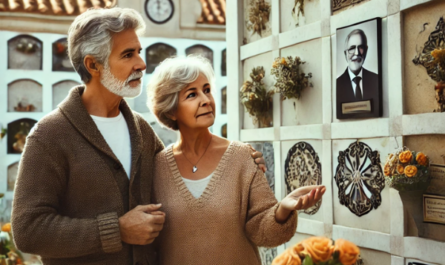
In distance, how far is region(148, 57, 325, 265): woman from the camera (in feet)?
7.94

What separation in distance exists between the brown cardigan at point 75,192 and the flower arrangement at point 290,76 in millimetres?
2133

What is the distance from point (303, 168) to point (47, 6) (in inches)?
312

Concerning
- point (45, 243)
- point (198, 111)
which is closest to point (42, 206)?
point (45, 243)

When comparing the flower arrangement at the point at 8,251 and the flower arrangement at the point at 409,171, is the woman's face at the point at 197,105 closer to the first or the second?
the flower arrangement at the point at 409,171

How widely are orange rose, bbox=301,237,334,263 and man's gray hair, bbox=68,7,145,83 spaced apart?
1225mm

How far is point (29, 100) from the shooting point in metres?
11.5

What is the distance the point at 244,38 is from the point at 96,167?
10.8ft

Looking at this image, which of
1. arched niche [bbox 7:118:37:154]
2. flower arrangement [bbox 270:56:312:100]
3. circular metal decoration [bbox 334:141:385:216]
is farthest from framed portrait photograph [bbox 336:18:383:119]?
arched niche [bbox 7:118:37:154]

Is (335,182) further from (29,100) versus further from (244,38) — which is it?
(29,100)

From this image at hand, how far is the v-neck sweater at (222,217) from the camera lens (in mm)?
2420

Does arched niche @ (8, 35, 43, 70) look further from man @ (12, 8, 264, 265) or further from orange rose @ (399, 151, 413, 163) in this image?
orange rose @ (399, 151, 413, 163)

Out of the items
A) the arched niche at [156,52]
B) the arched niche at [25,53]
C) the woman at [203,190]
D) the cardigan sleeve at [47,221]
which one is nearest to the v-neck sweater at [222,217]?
the woman at [203,190]

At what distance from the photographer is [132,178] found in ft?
7.91

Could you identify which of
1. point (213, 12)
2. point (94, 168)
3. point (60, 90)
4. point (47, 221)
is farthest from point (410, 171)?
point (60, 90)
